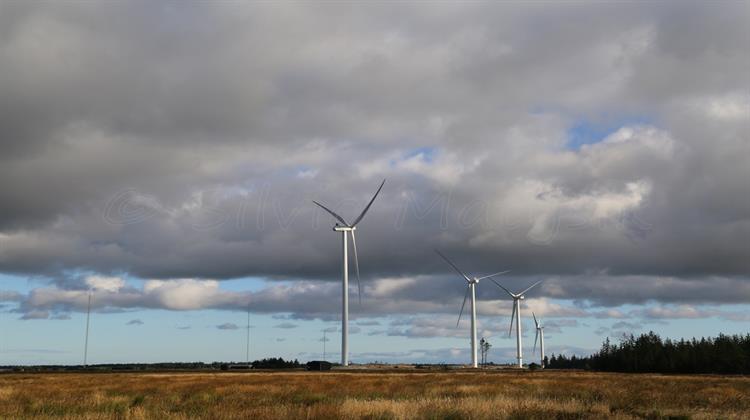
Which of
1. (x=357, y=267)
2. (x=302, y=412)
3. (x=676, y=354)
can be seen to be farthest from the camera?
(x=676, y=354)

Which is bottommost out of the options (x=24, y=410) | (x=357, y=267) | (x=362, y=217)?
(x=24, y=410)

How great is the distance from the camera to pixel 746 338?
196m

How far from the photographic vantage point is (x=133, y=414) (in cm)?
3122

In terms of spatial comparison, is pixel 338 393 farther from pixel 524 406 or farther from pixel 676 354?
pixel 676 354

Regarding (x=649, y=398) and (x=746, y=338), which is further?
(x=746, y=338)

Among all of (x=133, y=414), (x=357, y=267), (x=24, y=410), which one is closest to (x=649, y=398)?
(x=133, y=414)

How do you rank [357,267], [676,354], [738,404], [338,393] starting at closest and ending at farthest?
1. [738,404]
2. [338,393]
3. [357,267]
4. [676,354]

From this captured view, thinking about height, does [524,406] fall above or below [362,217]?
below

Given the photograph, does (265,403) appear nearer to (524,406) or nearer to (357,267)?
(524,406)

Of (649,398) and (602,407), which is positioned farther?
(649,398)

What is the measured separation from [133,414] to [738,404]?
2977 centimetres

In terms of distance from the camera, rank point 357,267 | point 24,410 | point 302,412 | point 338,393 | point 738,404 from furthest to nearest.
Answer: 1. point 357,267
2. point 338,393
3. point 738,404
4. point 24,410
5. point 302,412

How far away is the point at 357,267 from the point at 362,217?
37.9 feet

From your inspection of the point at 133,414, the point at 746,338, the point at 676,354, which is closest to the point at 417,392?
the point at 133,414
